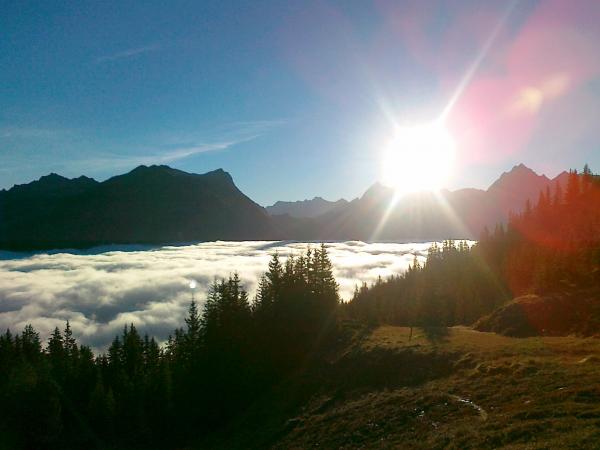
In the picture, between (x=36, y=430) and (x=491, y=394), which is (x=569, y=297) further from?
(x=36, y=430)

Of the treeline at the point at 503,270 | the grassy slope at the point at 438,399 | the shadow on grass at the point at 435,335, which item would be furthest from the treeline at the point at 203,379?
the treeline at the point at 503,270

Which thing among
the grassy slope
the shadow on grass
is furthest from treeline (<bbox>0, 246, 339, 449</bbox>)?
the shadow on grass

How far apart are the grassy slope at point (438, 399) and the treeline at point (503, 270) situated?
25.0 meters

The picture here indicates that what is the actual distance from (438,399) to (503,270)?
354ft

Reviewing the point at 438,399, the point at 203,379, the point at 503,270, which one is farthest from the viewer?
the point at 503,270

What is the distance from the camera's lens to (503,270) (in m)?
129

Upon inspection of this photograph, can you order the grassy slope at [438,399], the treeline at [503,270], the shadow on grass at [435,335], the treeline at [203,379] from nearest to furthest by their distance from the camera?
the grassy slope at [438,399]
the shadow on grass at [435,335]
the treeline at [203,379]
the treeline at [503,270]

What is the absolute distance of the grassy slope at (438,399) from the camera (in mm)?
23391

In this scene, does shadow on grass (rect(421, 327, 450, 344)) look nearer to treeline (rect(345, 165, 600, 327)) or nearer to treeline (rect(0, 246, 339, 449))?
treeline (rect(345, 165, 600, 327))

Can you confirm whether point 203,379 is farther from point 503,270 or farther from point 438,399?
point 503,270

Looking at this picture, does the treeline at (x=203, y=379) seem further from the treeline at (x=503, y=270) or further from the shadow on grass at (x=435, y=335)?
the treeline at (x=503, y=270)

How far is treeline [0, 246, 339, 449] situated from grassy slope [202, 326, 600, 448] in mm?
9314

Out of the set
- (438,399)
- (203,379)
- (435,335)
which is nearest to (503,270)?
(435,335)

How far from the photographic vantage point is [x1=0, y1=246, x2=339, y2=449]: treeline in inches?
2574
